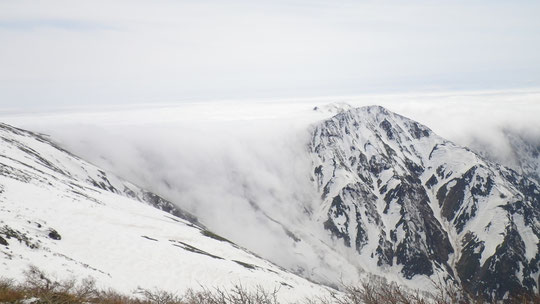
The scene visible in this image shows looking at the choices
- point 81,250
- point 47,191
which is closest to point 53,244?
point 81,250

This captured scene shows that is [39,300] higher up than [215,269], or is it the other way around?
[39,300]

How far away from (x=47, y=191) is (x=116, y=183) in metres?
Result: 91.7

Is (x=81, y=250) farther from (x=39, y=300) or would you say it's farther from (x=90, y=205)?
(x=39, y=300)

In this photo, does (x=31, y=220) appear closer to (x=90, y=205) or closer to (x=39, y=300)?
(x=90, y=205)

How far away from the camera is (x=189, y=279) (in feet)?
99.3

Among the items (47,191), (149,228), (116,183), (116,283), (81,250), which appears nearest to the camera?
(116,283)

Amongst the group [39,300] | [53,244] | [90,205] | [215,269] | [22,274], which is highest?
[39,300]

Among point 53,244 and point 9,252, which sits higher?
point 9,252

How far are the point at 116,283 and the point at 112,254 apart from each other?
679cm

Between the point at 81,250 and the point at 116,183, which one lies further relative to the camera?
the point at 116,183

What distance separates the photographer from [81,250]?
1085 inches

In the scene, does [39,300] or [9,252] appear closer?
[39,300]

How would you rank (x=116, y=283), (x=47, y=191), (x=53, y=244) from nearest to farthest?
(x=116, y=283) < (x=53, y=244) < (x=47, y=191)

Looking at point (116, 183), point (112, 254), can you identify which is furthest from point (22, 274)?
point (116, 183)
